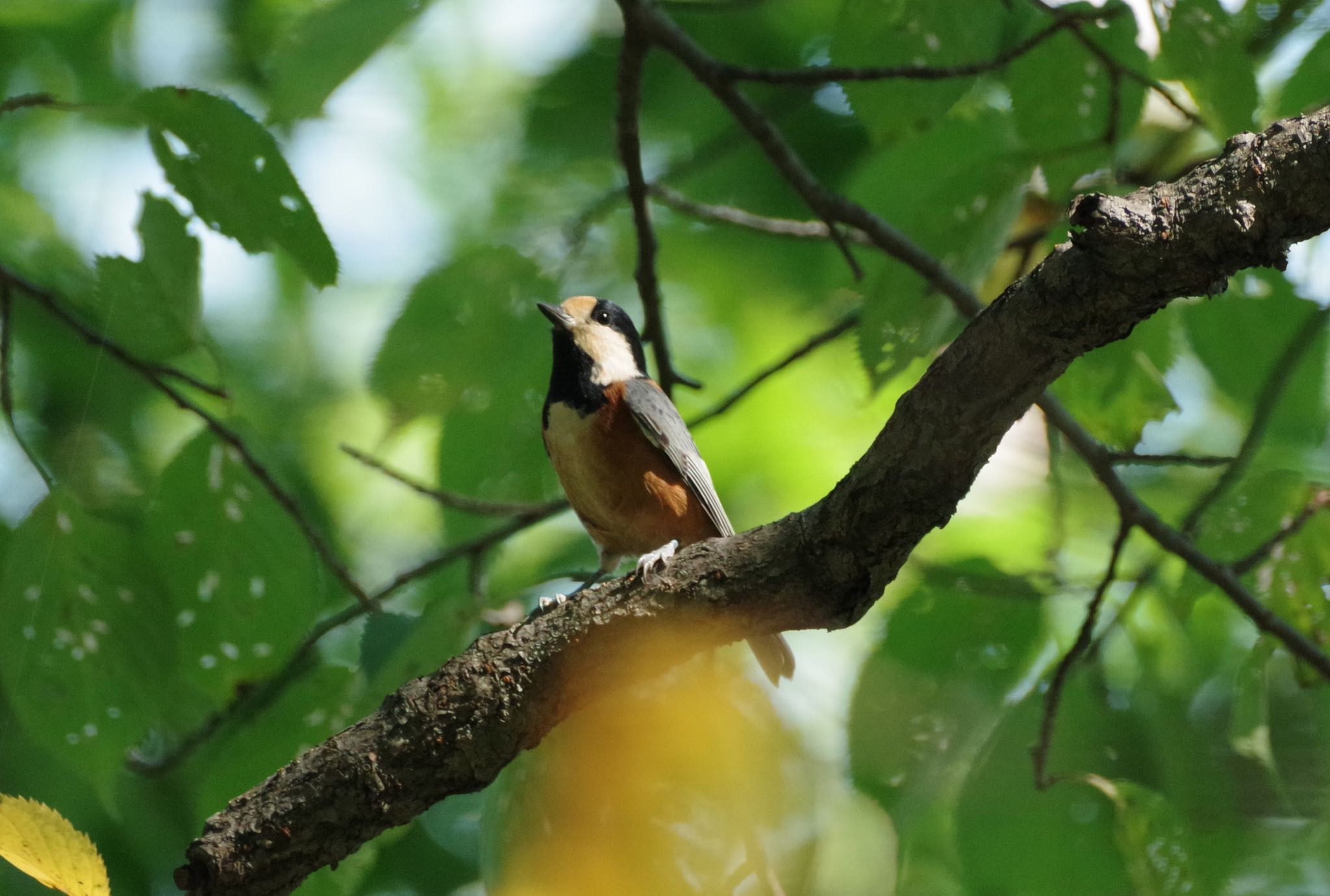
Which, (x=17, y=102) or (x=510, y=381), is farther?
(x=510, y=381)

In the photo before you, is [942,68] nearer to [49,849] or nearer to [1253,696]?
[1253,696]

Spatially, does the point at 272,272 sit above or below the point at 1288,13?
above

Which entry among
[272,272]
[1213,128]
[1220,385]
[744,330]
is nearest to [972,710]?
[1220,385]

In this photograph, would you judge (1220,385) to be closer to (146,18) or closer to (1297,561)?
(1297,561)

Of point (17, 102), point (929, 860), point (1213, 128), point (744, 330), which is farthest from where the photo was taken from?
point (744, 330)

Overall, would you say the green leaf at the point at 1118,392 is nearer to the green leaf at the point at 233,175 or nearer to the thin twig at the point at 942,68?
the thin twig at the point at 942,68

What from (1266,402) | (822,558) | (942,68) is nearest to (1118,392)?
(1266,402)

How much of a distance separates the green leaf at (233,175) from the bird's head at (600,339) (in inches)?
73.5

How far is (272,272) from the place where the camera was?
27.8 ft

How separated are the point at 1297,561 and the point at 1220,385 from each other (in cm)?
63

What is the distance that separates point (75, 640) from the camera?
10.5ft

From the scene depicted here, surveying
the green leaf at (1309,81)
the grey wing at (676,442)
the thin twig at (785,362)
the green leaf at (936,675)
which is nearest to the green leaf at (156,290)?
the grey wing at (676,442)

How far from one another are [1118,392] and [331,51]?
108 inches

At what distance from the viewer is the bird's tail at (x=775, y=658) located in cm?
469
